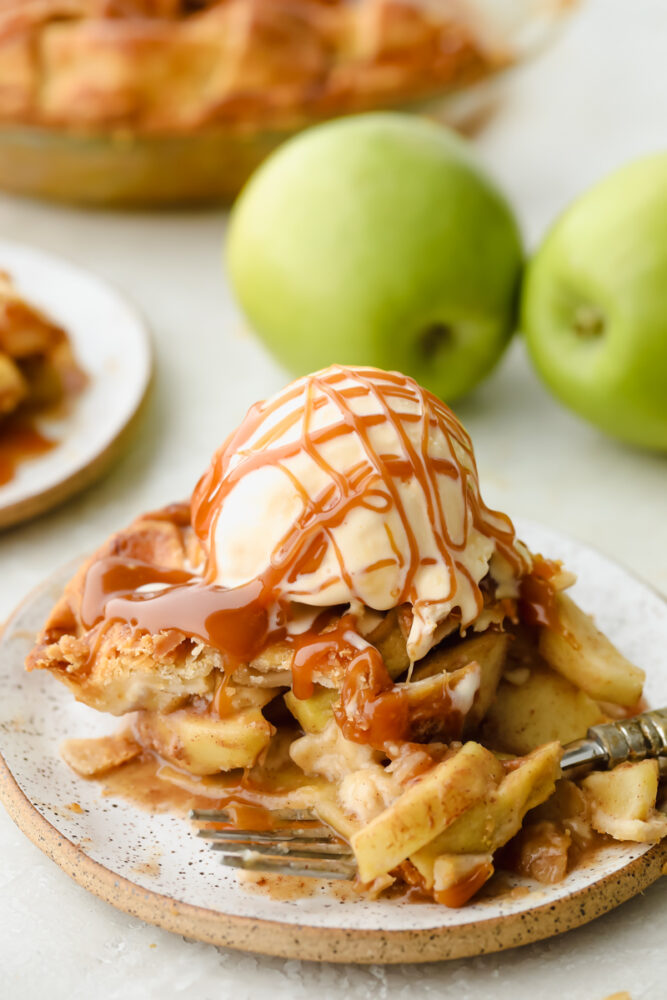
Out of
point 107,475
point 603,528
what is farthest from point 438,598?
point 107,475

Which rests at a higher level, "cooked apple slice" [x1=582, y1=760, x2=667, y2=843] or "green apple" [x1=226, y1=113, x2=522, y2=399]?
"green apple" [x1=226, y1=113, x2=522, y2=399]

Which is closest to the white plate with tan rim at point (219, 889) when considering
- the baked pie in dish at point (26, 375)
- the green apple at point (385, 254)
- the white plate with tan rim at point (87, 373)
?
the white plate with tan rim at point (87, 373)

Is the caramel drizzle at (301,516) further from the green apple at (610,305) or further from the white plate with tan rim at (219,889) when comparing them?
the green apple at (610,305)

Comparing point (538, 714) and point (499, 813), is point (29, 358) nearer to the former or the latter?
point (538, 714)

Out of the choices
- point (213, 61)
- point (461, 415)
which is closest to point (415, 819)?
point (461, 415)

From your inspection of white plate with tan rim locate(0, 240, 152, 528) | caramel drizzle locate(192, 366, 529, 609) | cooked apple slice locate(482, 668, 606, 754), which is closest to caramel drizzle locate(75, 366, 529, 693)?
caramel drizzle locate(192, 366, 529, 609)

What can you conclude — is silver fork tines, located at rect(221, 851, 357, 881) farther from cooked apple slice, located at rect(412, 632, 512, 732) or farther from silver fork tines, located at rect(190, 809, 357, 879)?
cooked apple slice, located at rect(412, 632, 512, 732)
